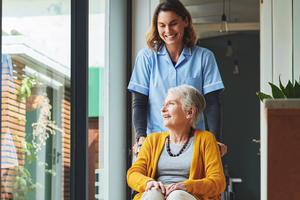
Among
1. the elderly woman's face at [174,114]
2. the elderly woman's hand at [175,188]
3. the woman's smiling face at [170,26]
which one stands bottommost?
the elderly woman's hand at [175,188]

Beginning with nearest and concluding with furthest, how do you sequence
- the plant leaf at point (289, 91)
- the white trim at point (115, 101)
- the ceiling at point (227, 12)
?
the plant leaf at point (289, 91) → the white trim at point (115, 101) → the ceiling at point (227, 12)

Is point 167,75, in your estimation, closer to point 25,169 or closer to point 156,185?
Result: point 156,185

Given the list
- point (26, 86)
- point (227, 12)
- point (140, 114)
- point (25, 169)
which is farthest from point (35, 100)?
point (227, 12)

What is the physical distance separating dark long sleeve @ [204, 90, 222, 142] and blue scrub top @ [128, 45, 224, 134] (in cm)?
4

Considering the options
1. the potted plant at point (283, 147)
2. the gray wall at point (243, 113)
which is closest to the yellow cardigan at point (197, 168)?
the potted plant at point (283, 147)

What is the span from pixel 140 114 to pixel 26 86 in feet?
2.04

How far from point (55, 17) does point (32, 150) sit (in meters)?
0.72

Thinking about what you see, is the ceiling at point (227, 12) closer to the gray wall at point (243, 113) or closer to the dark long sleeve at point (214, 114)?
the gray wall at point (243, 113)

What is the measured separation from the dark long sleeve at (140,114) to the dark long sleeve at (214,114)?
13.5 inches

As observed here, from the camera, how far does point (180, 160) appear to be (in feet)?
5.40

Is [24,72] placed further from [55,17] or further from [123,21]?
[123,21]

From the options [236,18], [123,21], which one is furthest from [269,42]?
[236,18]

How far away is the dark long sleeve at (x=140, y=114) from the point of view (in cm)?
190

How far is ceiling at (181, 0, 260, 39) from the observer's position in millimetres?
Answer: 5613
